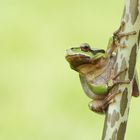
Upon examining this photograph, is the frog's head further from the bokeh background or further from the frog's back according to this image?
the bokeh background

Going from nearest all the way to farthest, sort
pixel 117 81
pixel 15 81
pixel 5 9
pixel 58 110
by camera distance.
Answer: pixel 117 81 < pixel 58 110 < pixel 15 81 < pixel 5 9

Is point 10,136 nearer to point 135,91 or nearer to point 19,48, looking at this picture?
point 19,48

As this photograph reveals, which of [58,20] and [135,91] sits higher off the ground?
[58,20]

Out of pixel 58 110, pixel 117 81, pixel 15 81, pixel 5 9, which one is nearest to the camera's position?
pixel 117 81

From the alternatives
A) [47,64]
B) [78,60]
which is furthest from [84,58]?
[47,64]

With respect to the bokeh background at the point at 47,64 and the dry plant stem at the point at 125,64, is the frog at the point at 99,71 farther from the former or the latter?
the bokeh background at the point at 47,64

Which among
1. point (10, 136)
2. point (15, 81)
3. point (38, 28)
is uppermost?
point (38, 28)

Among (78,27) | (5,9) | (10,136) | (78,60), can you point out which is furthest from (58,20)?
(78,60)
